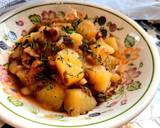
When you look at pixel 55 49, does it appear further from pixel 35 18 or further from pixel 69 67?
pixel 35 18

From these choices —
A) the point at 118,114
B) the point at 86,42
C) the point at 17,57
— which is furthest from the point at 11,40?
the point at 118,114

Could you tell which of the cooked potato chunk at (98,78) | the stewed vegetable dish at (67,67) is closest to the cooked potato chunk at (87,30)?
the stewed vegetable dish at (67,67)

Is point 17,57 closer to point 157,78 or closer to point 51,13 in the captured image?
point 51,13

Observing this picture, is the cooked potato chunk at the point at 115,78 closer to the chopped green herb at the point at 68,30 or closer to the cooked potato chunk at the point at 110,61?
the cooked potato chunk at the point at 110,61

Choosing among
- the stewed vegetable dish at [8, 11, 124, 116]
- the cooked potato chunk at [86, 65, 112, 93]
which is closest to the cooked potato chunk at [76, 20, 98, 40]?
the stewed vegetable dish at [8, 11, 124, 116]

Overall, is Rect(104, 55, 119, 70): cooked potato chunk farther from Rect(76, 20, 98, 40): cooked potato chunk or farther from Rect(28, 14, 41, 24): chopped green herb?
Rect(28, 14, 41, 24): chopped green herb

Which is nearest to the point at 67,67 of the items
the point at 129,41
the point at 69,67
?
the point at 69,67
